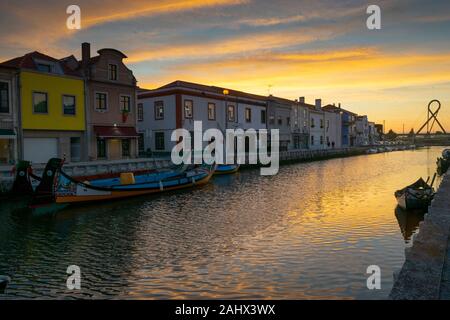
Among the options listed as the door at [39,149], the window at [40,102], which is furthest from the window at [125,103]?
the window at [40,102]

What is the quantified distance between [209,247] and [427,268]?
8016mm

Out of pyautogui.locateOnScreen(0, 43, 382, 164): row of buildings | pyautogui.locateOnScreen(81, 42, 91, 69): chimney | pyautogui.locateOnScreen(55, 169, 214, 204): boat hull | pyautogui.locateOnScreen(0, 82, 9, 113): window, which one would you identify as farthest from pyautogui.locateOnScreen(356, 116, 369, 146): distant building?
pyautogui.locateOnScreen(0, 82, 9, 113): window

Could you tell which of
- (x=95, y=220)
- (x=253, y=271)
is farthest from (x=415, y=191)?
(x=95, y=220)

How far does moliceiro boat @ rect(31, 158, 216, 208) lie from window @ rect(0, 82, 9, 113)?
35.3 ft

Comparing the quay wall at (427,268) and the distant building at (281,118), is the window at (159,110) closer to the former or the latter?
the distant building at (281,118)

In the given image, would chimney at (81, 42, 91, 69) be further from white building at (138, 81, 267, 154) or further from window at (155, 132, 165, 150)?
window at (155, 132, 165, 150)

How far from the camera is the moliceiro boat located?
73.2 feet

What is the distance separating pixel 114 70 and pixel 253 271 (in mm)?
33352

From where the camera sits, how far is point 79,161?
37000 mm

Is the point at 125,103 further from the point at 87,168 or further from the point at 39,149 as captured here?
the point at 87,168

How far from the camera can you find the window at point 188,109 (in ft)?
154

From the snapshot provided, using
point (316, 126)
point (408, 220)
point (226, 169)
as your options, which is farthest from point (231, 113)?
point (408, 220)

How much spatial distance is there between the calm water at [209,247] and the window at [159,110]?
23.6m

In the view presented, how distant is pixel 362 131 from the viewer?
12356 centimetres
